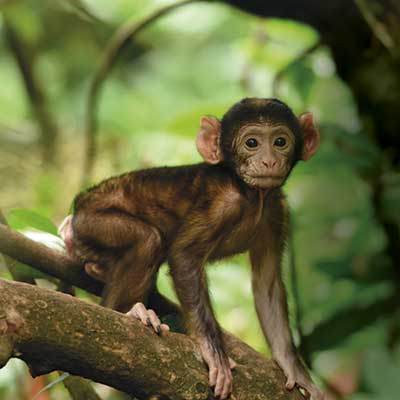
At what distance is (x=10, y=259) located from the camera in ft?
11.8

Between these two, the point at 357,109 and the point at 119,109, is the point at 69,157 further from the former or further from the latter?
the point at 357,109

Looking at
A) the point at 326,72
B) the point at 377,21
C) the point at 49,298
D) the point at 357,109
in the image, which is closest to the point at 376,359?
the point at 357,109

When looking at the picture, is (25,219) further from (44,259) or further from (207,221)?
(207,221)

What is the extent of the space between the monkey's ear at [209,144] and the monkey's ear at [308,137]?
413 millimetres

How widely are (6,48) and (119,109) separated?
5.82 feet

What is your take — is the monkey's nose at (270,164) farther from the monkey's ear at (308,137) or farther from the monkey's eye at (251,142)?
the monkey's ear at (308,137)

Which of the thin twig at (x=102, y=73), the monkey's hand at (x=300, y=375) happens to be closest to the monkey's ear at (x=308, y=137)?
the monkey's hand at (x=300, y=375)

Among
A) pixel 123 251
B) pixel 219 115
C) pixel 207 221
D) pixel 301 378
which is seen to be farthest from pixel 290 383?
pixel 219 115

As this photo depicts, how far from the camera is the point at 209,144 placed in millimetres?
4316

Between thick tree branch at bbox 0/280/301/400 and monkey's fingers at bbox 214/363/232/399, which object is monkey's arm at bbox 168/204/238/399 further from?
thick tree branch at bbox 0/280/301/400

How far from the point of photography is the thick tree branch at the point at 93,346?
271cm

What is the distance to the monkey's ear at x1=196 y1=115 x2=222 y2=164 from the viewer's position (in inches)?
169

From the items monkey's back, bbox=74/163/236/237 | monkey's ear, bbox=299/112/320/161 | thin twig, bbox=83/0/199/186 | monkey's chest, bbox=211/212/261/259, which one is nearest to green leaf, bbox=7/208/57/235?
monkey's back, bbox=74/163/236/237

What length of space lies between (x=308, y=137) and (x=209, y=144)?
19.2 inches
